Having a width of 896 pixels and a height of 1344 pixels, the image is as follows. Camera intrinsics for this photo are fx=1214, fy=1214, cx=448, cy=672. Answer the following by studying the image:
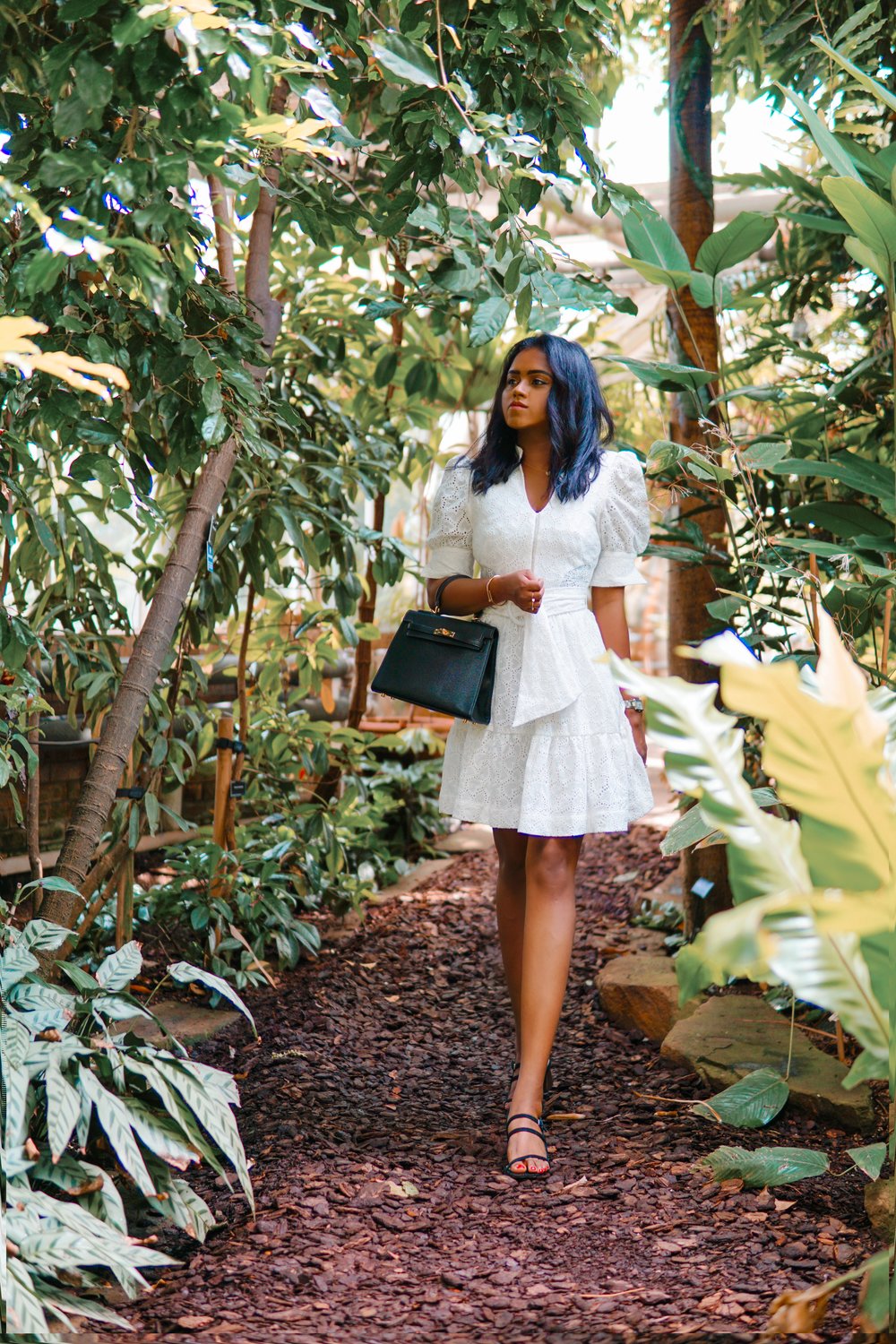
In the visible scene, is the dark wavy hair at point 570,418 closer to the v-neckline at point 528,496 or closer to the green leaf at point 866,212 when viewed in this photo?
the v-neckline at point 528,496

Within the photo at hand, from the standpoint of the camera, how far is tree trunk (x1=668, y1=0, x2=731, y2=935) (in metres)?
3.20

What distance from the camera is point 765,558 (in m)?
2.66

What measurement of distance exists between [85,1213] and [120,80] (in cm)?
142

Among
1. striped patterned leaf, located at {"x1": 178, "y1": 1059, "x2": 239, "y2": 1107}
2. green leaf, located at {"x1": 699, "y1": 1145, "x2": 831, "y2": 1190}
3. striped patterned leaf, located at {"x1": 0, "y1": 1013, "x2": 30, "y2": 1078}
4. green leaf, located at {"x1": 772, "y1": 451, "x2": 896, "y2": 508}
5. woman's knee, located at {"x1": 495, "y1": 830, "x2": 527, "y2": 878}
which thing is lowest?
green leaf, located at {"x1": 699, "y1": 1145, "x2": 831, "y2": 1190}

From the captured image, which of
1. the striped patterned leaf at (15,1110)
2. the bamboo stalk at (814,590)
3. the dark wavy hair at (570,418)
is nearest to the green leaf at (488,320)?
the dark wavy hair at (570,418)

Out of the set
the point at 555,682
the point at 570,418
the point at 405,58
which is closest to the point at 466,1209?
the point at 555,682

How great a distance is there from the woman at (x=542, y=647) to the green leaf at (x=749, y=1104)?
0.32m

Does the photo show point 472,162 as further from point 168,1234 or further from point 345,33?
point 168,1234

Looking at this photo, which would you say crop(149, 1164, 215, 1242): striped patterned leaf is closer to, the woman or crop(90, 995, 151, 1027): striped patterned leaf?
crop(90, 995, 151, 1027): striped patterned leaf

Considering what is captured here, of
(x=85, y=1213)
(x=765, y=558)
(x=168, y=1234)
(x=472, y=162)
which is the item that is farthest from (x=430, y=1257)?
(x=472, y=162)

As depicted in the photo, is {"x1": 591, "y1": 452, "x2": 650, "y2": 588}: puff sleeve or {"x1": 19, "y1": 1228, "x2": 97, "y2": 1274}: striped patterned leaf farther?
{"x1": 591, "y1": 452, "x2": 650, "y2": 588}: puff sleeve

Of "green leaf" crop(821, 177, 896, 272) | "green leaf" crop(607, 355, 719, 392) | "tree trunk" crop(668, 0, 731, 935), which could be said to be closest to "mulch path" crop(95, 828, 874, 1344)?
"tree trunk" crop(668, 0, 731, 935)

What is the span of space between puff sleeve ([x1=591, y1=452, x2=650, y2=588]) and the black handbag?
27cm

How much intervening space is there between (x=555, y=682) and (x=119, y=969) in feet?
3.05
